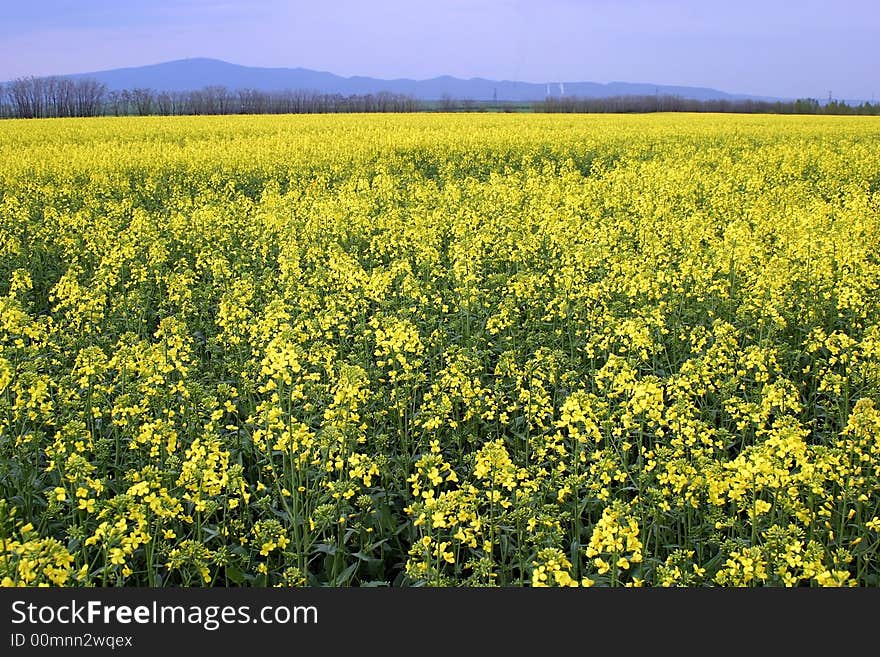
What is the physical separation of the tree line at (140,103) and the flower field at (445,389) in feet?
232

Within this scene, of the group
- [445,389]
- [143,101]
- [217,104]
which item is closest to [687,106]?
[217,104]

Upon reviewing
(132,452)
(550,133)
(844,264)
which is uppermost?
(550,133)

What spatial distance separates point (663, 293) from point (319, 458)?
507cm

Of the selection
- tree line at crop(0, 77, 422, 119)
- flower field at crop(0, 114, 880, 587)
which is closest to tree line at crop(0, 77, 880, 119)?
tree line at crop(0, 77, 422, 119)

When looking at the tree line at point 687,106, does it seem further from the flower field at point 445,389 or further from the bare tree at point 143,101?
the flower field at point 445,389

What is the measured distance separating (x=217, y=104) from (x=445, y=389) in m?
86.6

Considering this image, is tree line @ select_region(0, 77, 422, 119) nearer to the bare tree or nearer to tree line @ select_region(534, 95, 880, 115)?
the bare tree

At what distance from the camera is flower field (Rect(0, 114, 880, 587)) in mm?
4250

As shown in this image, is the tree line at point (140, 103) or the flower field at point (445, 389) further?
the tree line at point (140, 103)

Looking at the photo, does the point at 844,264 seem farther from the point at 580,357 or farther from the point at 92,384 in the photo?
the point at 92,384

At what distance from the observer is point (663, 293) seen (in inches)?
346

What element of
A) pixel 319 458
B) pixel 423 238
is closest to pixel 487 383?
pixel 319 458

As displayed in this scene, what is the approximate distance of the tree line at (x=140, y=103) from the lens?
83312 mm

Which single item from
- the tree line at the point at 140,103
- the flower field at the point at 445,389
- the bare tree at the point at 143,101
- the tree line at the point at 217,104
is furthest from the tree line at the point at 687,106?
the flower field at the point at 445,389
